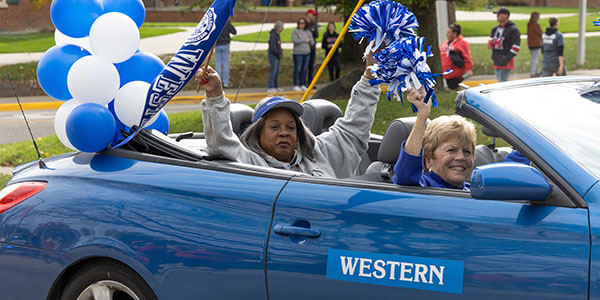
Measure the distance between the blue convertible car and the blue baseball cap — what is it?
748 millimetres

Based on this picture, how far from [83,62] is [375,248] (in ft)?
6.82

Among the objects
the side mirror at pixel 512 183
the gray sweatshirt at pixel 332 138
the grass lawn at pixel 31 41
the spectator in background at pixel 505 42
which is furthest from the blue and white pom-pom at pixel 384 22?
the grass lawn at pixel 31 41

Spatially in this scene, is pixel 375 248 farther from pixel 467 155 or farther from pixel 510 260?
pixel 467 155

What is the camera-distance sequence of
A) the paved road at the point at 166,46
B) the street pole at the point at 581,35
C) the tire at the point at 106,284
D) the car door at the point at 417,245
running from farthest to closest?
the paved road at the point at 166,46
the street pole at the point at 581,35
the tire at the point at 106,284
the car door at the point at 417,245

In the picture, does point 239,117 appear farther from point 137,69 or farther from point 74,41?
point 74,41

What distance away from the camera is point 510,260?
2.80m

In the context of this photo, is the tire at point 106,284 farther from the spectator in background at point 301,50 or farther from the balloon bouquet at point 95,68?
the spectator in background at point 301,50

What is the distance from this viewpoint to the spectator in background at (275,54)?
59.4ft

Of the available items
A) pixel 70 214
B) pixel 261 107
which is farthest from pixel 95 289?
pixel 261 107

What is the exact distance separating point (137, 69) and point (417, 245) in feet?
7.39

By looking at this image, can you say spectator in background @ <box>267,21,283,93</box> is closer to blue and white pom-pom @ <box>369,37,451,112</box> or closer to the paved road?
the paved road

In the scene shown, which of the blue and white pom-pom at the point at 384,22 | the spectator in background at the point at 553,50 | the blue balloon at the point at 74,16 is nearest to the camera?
the blue and white pom-pom at the point at 384,22

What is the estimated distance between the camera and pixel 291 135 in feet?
14.8

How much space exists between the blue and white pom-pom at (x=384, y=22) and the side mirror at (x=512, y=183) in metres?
0.98
